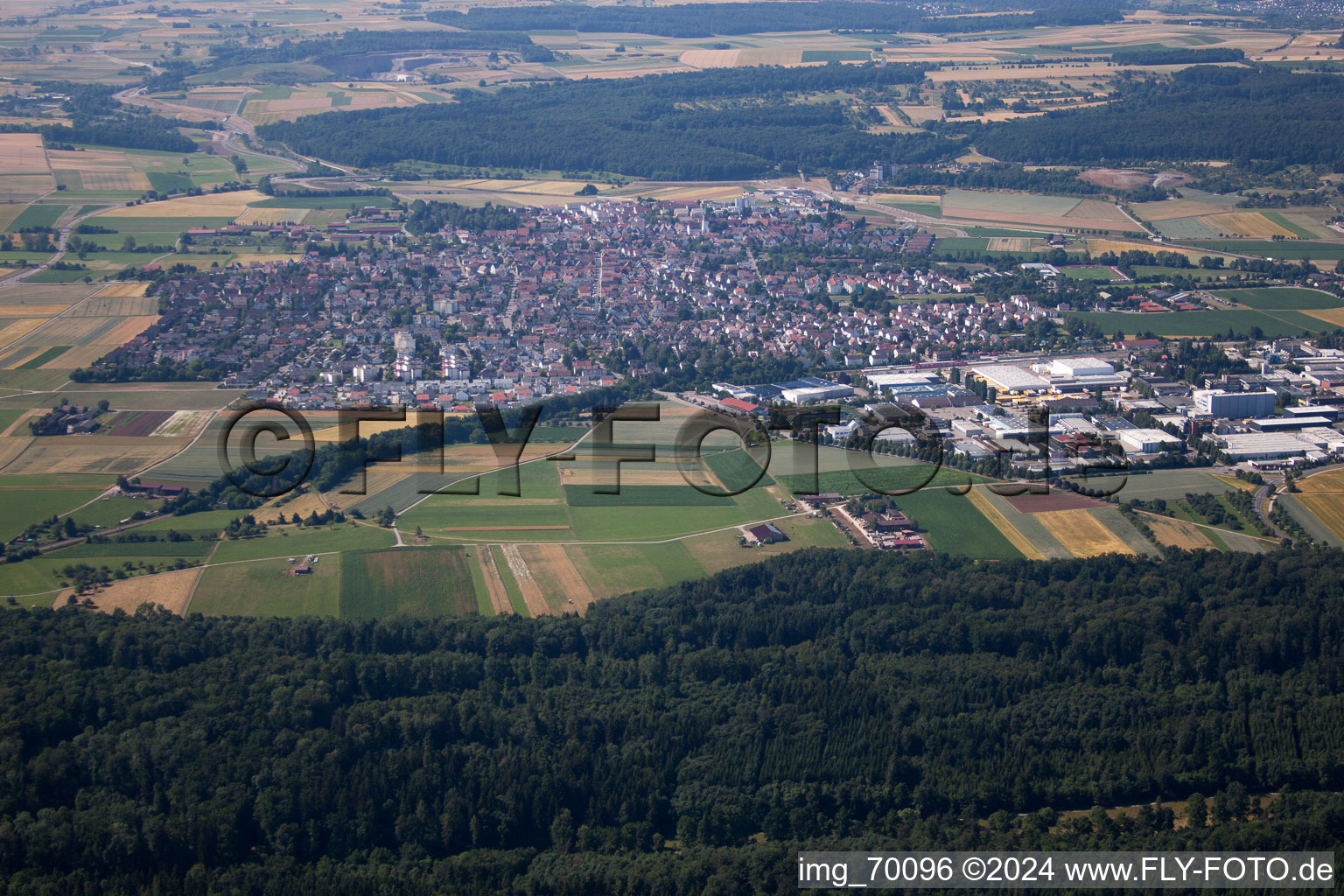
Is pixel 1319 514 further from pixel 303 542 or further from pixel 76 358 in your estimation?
pixel 76 358

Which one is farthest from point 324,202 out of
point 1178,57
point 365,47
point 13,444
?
point 1178,57

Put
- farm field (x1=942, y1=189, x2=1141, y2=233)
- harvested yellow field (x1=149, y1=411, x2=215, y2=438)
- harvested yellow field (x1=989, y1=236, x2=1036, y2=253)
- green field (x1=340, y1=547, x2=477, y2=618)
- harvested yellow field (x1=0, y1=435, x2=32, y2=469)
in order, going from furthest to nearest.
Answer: farm field (x1=942, y1=189, x2=1141, y2=233) → harvested yellow field (x1=989, y1=236, x2=1036, y2=253) → harvested yellow field (x1=149, y1=411, x2=215, y2=438) → harvested yellow field (x1=0, y1=435, x2=32, y2=469) → green field (x1=340, y1=547, x2=477, y2=618)

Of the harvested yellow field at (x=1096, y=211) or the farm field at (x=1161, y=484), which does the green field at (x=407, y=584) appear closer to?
the farm field at (x=1161, y=484)

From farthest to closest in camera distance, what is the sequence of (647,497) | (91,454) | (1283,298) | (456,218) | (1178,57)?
(1178,57) → (456,218) → (1283,298) → (91,454) → (647,497)

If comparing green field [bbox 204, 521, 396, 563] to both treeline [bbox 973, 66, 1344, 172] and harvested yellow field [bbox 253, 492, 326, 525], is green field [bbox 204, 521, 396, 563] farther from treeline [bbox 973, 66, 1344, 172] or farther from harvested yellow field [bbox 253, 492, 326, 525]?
treeline [bbox 973, 66, 1344, 172]

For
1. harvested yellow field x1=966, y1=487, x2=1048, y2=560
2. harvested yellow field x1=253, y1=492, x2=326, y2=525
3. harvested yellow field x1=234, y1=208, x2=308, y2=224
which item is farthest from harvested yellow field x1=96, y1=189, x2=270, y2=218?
→ harvested yellow field x1=966, y1=487, x2=1048, y2=560

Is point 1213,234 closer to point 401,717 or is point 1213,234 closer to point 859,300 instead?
point 859,300

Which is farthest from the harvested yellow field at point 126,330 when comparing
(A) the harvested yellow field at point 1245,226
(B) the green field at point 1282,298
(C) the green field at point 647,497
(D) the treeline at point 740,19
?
(D) the treeline at point 740,19
